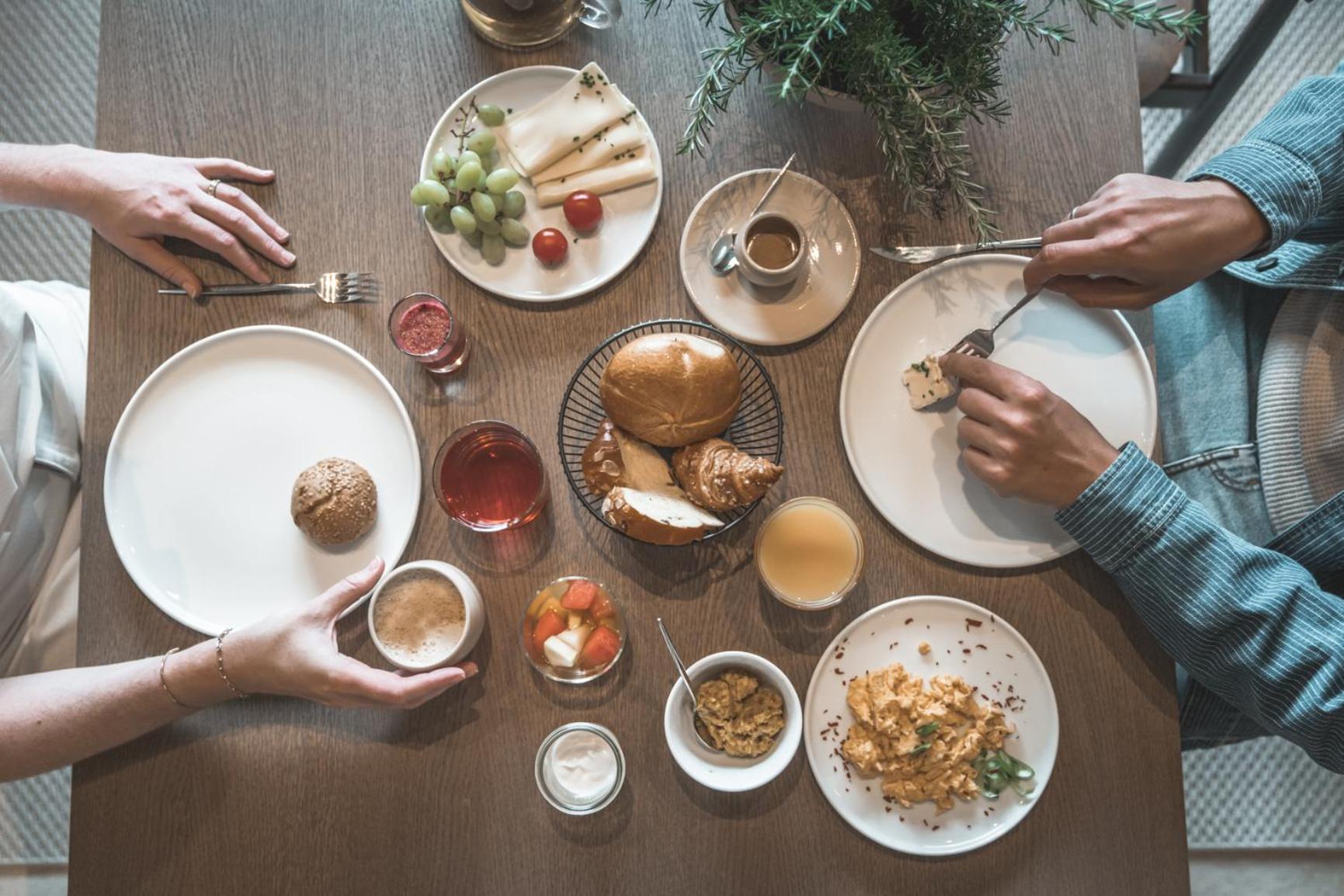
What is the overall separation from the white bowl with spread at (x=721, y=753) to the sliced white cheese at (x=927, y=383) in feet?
1.46

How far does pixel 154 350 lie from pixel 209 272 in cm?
15

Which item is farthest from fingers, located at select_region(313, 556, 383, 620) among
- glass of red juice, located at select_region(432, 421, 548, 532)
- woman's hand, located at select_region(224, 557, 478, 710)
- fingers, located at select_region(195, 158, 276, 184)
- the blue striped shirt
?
the blue striped shirt

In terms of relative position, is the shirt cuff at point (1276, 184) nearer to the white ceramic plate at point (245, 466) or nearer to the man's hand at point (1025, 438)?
the man's hand at point (1025, 438)

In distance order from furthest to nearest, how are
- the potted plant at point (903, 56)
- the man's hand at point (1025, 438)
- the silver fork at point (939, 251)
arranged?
the silver fork at point (939, 251) → the man's hand at point (1025, 438) → the potted plant at point (903, 56)

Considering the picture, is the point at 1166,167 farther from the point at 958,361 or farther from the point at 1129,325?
the point at 958,361

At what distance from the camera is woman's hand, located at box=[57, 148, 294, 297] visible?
4.09 ft

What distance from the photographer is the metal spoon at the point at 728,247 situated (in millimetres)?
1223

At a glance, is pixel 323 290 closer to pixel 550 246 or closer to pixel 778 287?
pixel 550 246

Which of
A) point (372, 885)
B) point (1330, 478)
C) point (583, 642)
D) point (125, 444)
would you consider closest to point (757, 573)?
point (583, 642)

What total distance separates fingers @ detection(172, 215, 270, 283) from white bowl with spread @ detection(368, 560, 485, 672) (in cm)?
54

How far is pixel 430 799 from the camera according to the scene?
118 cm

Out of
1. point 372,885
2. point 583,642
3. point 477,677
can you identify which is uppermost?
point 583,642

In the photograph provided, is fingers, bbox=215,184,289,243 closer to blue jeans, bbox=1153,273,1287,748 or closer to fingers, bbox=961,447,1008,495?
fingers, bbox=961,447,1008,495

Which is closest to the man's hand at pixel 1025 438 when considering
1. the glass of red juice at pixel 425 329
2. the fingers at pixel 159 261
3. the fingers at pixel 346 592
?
the glass of red juice at pixel 425 329
